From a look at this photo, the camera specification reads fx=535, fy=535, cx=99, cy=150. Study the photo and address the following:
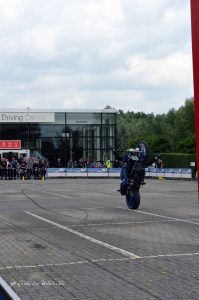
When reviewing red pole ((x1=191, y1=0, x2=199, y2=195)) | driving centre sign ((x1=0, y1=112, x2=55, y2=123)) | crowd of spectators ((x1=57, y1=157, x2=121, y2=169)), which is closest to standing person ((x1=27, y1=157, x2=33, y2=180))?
crowd of spectators ((x1=57, y1=157, x2=121, y2=169))

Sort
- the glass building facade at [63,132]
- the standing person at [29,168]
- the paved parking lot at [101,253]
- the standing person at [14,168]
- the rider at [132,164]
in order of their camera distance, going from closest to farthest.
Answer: the paved parking lot at [101,253] → the rider at [132,164] → the standing person at [14,168] → the standing person at [29,168] → the glass building facade at [63,132]

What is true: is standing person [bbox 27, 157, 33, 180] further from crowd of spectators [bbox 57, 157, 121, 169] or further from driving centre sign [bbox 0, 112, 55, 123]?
driving centre sign [bbox 0, 112, 55, 123]

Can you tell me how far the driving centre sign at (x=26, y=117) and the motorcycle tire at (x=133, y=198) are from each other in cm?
3950

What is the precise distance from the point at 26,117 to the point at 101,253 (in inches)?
1830

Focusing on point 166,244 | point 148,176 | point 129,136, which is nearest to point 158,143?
point 129,136

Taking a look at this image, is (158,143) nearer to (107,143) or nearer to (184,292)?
(107,143)

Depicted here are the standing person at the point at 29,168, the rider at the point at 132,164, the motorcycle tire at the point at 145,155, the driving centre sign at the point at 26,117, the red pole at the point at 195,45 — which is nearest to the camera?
the red pole at the point at 195,45

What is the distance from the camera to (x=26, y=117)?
178 ft

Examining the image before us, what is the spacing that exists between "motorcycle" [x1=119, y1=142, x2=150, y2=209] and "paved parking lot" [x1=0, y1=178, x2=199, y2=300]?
49 centimetres

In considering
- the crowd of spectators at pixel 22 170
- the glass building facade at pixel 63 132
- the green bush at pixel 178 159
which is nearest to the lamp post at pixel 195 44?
the crowd of spectators at pixel 22 170

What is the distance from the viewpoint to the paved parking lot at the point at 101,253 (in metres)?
6.24

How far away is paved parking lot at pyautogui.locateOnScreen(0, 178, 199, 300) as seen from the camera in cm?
624

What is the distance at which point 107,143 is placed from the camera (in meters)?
56.8

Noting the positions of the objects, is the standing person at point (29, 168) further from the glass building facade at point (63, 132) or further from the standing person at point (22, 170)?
the glass building facade at point (63, 132)
